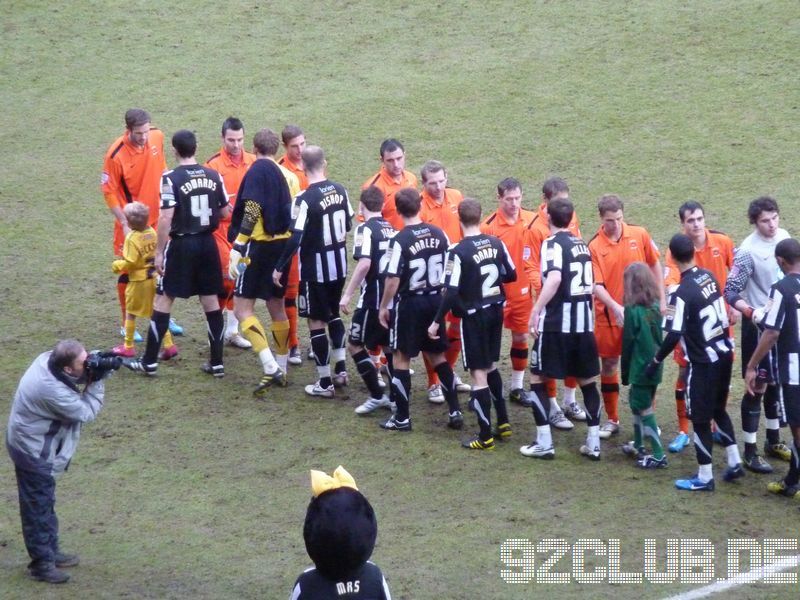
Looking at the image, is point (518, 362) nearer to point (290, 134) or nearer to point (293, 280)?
point (293, 280)

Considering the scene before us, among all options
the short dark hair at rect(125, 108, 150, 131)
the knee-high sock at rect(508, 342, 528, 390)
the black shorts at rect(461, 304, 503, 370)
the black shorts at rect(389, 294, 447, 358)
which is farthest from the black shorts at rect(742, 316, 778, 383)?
the short dark hair at rect(125, 108, 150, 131)

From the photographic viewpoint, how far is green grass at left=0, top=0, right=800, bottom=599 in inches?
295

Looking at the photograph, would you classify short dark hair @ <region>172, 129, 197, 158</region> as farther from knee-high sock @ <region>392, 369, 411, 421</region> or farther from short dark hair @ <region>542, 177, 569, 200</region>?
short dark hair @ <region>542, 177, 569, 200</region>

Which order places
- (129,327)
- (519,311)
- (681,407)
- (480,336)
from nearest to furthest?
(480,336), (681,407), (519,311), (129,327)

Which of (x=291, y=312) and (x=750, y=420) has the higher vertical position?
(x=291, y=312)

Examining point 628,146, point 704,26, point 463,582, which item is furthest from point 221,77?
point 463,582

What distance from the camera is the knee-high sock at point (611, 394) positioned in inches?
354

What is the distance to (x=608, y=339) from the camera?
8.84 metres

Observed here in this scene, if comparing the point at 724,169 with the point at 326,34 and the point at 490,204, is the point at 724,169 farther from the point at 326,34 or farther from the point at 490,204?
the point at 326,34

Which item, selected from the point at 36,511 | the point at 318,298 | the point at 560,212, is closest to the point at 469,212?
the point at 560,212

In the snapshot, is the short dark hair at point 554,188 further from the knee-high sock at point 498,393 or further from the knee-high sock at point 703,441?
the knee-high sock at point 703,441

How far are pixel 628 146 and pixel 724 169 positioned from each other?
125cm

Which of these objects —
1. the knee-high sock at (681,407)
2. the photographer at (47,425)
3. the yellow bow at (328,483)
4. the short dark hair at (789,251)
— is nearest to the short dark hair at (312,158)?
the photographer at (47,425)

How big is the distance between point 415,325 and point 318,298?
1.03 m
